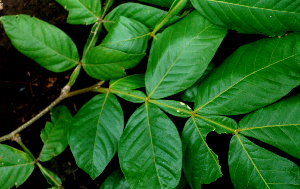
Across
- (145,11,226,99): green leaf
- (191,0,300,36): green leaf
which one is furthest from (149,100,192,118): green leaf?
(191,0,300,36): green leaf

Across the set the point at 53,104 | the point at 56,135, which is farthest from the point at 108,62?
the point at 56,135

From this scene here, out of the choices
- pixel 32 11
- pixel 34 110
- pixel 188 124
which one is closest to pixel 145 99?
pixel 188 124

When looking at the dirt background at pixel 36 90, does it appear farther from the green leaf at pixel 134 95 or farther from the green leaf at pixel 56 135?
the green leaf at pixel 134 95

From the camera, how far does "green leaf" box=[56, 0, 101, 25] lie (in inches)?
50.9

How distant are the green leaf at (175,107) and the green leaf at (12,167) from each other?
2.92ft

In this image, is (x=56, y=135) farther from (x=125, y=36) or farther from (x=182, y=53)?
(x=182, y=53)

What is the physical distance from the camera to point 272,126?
108cm

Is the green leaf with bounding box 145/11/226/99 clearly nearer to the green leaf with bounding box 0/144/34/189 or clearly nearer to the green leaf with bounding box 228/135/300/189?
the green leaf with bounding box 228/135/300/189

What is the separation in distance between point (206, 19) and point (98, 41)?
0.73 meters

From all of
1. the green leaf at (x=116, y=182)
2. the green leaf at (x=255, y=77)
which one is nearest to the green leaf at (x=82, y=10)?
the green leaf at (x=255, y=77)

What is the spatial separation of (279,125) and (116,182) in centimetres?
97

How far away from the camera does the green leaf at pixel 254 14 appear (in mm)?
1043

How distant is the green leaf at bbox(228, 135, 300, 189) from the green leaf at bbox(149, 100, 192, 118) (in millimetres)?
271

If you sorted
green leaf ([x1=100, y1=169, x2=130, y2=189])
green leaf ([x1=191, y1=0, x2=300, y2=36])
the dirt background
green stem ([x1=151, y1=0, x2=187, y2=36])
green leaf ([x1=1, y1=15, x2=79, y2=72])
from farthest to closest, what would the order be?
1. the dirt background
2. green leaf ([x1=100, y1=169, x2=130, y2=189])
3. green leaf ([x1=1, y1=15, x2=79, y2=72])
4. green stem ([x1=151, y1=0, x2=187, y2=36])
5. green leaf ([x1=191, y1=0, x2=300, y2=36])
